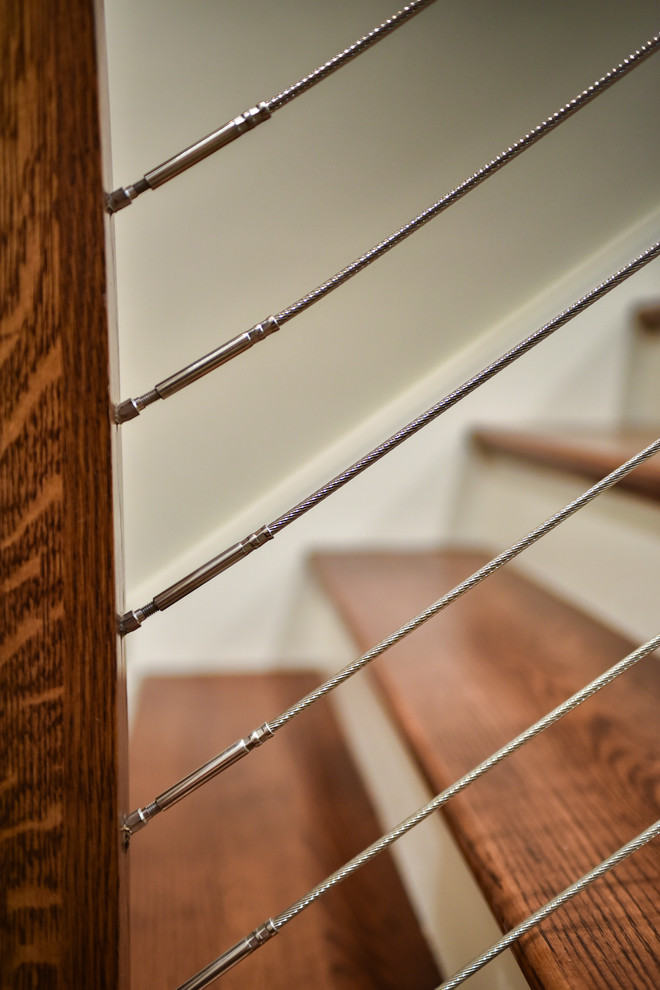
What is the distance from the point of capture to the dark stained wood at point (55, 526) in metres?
0.37

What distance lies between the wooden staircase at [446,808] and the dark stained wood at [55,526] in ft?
0.79

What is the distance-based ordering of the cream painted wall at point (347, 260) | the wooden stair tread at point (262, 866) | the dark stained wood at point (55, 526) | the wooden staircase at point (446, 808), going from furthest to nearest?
the cream painted wall at point (347, 260) < the wooden stair tread at point (262, 866) < the wooden staircase at point (446, 808) < the dark stained wood at point (55, 526)

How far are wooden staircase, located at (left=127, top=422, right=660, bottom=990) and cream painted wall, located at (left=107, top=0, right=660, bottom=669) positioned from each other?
0.23 metres

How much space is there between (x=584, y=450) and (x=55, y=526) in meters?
0.70

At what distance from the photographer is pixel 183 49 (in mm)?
1244

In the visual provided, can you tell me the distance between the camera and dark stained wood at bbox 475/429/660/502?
0.76 meters

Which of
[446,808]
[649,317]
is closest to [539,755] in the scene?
[446,808]

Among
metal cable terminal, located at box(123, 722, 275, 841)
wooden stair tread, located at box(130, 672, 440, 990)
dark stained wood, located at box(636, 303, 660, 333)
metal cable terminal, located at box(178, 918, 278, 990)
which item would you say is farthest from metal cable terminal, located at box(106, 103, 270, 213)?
dark stained wood, located at box(636, 303, 660, 333)

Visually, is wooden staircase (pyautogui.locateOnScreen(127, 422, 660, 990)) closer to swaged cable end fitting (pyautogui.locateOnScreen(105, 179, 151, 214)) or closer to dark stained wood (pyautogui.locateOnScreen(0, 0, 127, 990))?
dark stained wood (pyautogui.locateOnScreen(0, 0, 127, 990))

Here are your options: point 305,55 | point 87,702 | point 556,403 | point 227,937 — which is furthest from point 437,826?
point 305,55

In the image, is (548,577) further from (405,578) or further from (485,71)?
(485,71)

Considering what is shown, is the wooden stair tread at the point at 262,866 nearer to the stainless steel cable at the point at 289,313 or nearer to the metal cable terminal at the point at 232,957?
the metal cable terminal at the point at 232,957

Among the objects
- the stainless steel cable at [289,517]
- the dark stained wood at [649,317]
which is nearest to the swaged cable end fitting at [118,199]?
the stainless steel cable at [289,517]

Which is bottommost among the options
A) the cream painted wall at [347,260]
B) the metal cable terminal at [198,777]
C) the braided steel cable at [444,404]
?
the metal cable terminal at [198,777]
